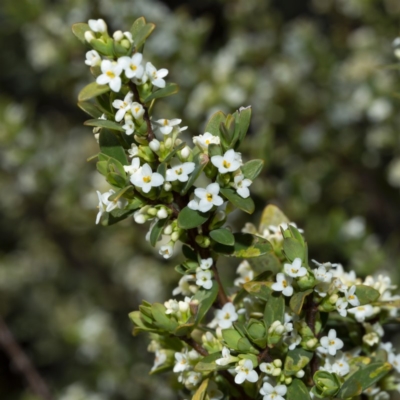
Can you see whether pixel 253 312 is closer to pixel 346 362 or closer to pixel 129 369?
pixel 346 362

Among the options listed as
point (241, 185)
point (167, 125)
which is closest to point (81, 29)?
point (167, 125)

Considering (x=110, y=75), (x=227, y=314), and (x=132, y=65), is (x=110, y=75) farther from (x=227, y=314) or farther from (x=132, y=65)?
(x=227, y=314)

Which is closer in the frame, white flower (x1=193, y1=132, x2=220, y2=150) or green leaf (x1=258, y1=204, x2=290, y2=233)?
white flower (x1=193, y1=132, x2=220, y2=150)

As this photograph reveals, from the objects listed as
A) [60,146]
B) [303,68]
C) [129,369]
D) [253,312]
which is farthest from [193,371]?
[60,146]

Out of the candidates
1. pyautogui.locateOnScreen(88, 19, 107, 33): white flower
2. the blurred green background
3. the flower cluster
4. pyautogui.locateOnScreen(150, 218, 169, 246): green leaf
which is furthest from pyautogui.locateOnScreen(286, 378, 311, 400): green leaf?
the blurred green background

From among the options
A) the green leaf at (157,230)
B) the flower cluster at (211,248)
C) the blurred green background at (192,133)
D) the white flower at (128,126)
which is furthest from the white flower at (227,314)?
the blurred green background at (192,133)

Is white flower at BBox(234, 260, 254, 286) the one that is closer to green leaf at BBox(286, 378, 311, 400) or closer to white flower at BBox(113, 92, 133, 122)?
green leaf at BBox(286, 378, 311, 400)
